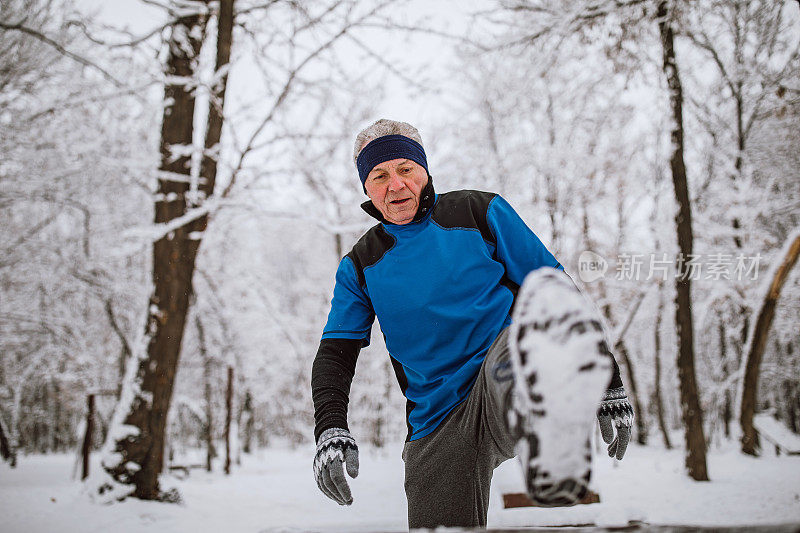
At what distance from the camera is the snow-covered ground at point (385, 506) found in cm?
382

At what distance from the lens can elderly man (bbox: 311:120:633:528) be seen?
58.6 inches

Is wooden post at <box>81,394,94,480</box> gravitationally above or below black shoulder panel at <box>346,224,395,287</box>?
below

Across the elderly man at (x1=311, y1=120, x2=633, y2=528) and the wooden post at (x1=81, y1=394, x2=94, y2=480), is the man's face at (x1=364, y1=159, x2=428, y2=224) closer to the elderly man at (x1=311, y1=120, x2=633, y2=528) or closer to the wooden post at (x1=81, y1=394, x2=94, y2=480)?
the elderly man at (x1=311, y1=120, x2=633, y2=528)

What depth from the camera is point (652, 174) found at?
15.4 metres

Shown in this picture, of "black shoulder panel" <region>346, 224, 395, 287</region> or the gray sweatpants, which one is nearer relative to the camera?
the gray sweatpants

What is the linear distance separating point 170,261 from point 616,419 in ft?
14.1

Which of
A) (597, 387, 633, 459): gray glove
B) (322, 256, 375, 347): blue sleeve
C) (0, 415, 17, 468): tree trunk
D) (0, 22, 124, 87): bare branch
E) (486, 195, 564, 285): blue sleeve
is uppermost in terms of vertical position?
(0, 22, 124, 87): bare branch

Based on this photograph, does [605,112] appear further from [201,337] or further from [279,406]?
[279,406]

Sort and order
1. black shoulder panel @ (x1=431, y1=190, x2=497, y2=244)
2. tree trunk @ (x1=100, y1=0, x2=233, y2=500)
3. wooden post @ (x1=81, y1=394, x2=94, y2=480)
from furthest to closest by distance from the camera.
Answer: wooden post @ (x1=81, y1=394, x2=94, y2=480) → tree trunk @ (x1=100, y1=0, x2=233, y2=500) → black shoulder panel @ (x1=431, y1=190, x2=497, y2=244)

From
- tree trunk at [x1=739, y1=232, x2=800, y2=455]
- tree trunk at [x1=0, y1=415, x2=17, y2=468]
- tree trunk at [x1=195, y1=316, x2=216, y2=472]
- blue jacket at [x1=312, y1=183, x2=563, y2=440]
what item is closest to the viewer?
blue jacket at [x1=312, y1=183, x2=563, y2=440]

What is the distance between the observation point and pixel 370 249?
1.87 m

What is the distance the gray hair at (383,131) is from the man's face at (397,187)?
0.47 ft

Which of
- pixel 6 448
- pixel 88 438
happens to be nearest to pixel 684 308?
pixel 88 438

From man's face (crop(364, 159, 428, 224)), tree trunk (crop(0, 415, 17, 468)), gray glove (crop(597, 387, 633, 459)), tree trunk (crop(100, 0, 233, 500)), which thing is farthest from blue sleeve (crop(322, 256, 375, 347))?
tree trunk (crop(0, 415, 17, 468))
